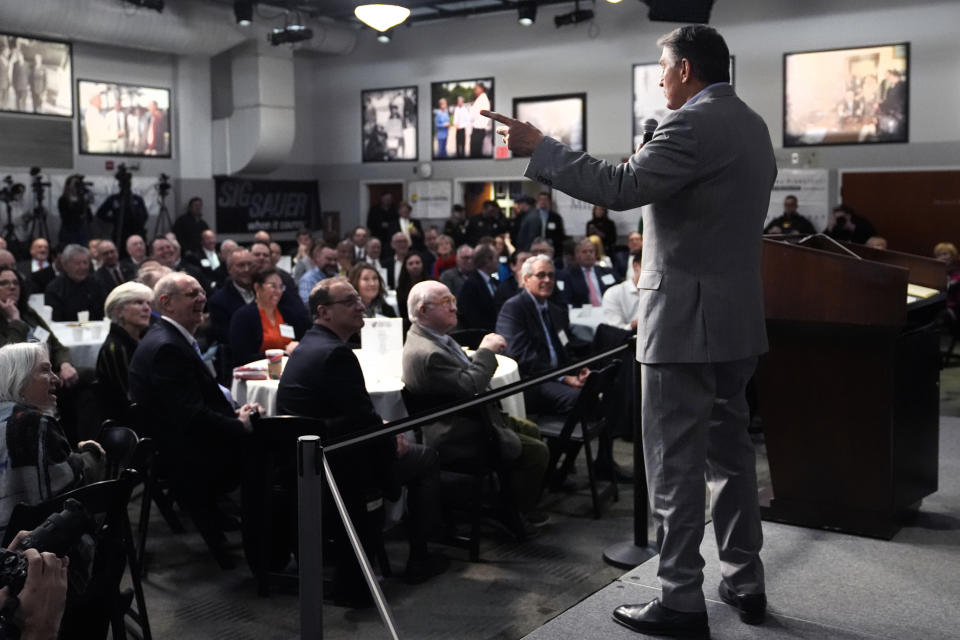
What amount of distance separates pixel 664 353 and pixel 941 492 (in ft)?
7.65

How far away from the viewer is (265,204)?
16672 mm

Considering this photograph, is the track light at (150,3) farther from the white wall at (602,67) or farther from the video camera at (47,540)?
the video camera at (47,540)

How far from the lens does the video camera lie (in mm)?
1862

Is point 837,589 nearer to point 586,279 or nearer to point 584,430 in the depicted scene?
point 584,430

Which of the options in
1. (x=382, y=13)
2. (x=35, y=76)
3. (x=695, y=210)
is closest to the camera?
(x=695, y=210)

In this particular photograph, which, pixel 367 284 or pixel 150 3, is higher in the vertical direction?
pixel 150 3

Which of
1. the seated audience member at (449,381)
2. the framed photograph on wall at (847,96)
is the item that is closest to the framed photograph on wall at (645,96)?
the framed photograph on wall at (847,96)

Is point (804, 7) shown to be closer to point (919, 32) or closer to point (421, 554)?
point (919, 32)

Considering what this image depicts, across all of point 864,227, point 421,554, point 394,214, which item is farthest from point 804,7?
point 421,554

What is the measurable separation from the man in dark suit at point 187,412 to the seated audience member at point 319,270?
3.41m

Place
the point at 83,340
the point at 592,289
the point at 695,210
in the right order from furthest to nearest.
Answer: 1. the point at 592,289
2. the point at 83,340
3. the point at 695,210

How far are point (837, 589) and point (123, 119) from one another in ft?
45.3

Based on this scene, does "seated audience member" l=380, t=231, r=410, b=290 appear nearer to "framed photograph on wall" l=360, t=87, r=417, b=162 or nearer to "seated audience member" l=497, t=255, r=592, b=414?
"seated audience member" l=497, t=255, r=592, b=414

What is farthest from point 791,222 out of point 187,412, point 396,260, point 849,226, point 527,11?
point 187,412
